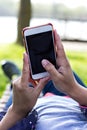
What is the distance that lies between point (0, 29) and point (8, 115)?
735 centimetres

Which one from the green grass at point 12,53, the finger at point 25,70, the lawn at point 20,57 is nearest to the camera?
the finger at point 25,70

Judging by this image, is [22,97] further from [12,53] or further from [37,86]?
[12,53]

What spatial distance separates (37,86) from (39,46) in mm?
152

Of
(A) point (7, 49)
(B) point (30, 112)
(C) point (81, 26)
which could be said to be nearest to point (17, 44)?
(A) point (7, 49)

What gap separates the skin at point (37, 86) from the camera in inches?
55.4

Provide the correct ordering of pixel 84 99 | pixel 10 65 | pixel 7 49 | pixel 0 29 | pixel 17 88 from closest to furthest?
1. pixel 17 88
2. pixel 84 99
3. pixel 10 65
4. pixel 7 49
5. pixel 0 29

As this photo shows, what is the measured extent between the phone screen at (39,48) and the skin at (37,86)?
0.07ft

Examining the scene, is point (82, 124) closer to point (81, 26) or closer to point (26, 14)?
point (26, 14)

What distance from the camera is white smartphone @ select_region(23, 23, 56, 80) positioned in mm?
1448

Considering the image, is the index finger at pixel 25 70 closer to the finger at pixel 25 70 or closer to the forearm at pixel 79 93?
the finger at pixel 25 70

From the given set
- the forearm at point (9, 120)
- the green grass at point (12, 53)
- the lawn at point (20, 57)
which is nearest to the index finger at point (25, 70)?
the forearm at point (9, 120)

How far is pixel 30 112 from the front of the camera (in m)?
1.54

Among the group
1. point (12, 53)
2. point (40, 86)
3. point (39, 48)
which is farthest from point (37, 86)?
point (12, 53)

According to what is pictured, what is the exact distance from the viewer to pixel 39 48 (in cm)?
147
